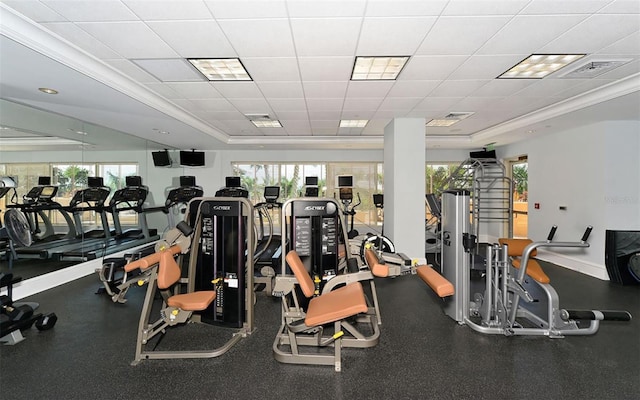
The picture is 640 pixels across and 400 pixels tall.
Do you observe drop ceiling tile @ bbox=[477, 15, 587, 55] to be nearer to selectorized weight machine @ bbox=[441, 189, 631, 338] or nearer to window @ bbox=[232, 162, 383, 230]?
selectorized weight machine @ bbox=[441, 189, 631, 338]

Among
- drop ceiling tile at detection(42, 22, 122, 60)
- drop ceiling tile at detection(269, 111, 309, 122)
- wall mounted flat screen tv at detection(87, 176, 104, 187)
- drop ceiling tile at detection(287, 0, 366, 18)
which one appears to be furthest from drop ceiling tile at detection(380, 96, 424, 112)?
wall mounted flat screen tv at detection(87, 176, 104, 187)

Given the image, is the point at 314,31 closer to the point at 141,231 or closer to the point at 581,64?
the point at 581,64

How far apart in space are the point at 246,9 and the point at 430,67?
2.05 metres

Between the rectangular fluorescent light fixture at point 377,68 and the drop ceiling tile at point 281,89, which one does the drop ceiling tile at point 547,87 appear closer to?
the rectangular fluorescent light fixture at point 377,68

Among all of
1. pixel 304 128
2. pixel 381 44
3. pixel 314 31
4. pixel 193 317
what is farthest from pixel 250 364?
pixel 304 128

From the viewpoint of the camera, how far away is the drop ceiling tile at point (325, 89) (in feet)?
12.1

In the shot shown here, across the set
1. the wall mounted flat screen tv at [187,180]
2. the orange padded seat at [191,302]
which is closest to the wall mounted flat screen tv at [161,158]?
the wall mounted flat screen tv at [187,180]

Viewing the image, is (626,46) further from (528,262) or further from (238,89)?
(238,89)

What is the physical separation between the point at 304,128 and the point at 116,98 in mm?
3357

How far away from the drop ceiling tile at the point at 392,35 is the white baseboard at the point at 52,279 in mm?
5008

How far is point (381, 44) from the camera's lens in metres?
2.71

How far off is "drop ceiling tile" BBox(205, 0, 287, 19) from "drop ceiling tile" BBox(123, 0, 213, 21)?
87mm

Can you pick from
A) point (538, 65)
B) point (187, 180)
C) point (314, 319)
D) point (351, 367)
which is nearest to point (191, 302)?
point (314, 319)

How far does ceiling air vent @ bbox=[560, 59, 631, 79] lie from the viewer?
3.05m
